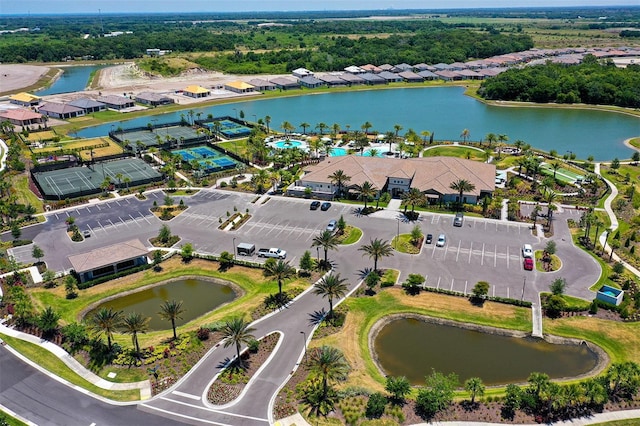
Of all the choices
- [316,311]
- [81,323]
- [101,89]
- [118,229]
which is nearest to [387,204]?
[316,311]

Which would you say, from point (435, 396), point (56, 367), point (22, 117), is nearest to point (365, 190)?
point (435, 396)

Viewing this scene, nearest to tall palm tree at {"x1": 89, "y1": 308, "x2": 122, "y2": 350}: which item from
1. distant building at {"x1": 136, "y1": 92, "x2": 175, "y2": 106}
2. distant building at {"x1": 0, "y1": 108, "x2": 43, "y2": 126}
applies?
distant building at {"x1": 0, "y1": 108, "x2": 43, "y2": 126}

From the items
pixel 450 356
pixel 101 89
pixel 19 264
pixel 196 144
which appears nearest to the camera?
pixel 450 356

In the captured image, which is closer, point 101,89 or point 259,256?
point 259,256

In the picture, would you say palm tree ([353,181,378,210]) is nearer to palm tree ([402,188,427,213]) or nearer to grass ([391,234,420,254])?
palm tree ([402,188,427,213])

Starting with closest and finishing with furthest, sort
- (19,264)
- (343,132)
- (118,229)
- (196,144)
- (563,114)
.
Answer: (19,264)
(118,229)
(196,144)
(343,132)
(563,114)

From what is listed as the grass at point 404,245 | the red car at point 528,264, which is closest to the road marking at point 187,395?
the grass at point 404,245

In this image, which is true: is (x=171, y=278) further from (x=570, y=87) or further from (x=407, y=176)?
(x=570, y=87)

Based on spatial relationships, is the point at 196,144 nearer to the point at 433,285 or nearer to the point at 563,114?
the point at 433,285
